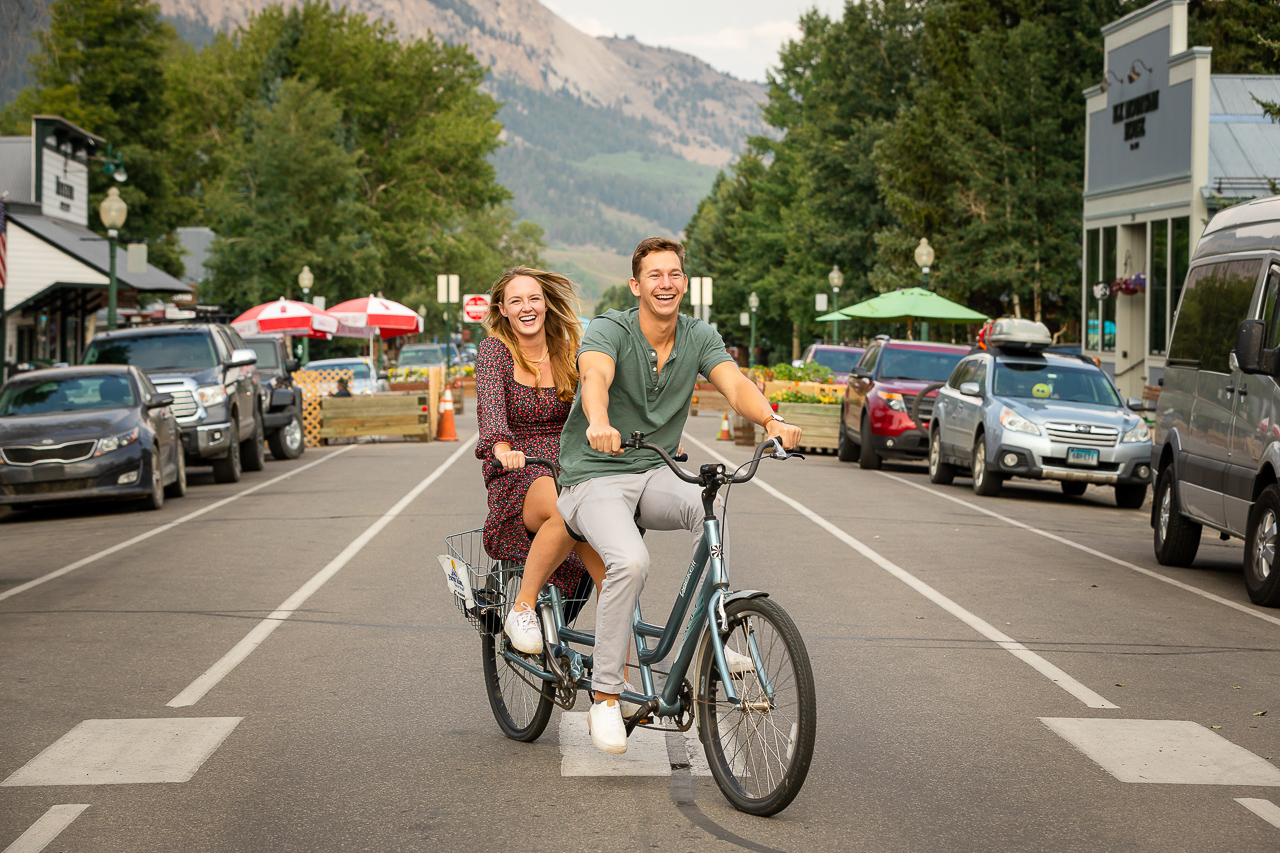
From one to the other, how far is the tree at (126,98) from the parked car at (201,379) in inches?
1494

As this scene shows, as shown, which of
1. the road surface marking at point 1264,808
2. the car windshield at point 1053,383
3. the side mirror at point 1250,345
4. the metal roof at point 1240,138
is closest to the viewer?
the road surface marking at point 1264,808

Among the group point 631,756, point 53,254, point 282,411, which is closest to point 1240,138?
point 282,411

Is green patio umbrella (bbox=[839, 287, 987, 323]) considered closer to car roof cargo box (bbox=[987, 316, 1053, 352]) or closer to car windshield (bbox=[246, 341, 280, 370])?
car roof cargo box (bbox=[987, 316, 1053, 352])

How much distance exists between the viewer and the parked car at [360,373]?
121 feet

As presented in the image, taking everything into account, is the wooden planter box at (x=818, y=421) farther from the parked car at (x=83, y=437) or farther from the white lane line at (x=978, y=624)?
the parked car at (x=83, y=437)

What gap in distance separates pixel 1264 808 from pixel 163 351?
59.3ft

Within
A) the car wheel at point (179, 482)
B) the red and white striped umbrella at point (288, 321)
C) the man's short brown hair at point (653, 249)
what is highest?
the red and white striped umbrella at point (288, 321)

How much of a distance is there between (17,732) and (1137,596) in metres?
7.27

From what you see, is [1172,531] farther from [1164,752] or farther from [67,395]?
[67,395]

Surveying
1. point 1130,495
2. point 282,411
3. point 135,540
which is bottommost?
point 135,540

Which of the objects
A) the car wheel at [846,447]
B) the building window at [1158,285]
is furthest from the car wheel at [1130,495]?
the building window at [1158,285]

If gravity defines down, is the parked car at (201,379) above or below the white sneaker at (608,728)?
above

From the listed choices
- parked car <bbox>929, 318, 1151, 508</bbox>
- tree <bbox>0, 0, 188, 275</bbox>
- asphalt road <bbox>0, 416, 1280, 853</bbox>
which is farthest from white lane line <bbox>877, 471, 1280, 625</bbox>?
tree <bbox>0, 0, 188, 275</bbox>

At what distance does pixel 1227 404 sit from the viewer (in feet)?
36.3
